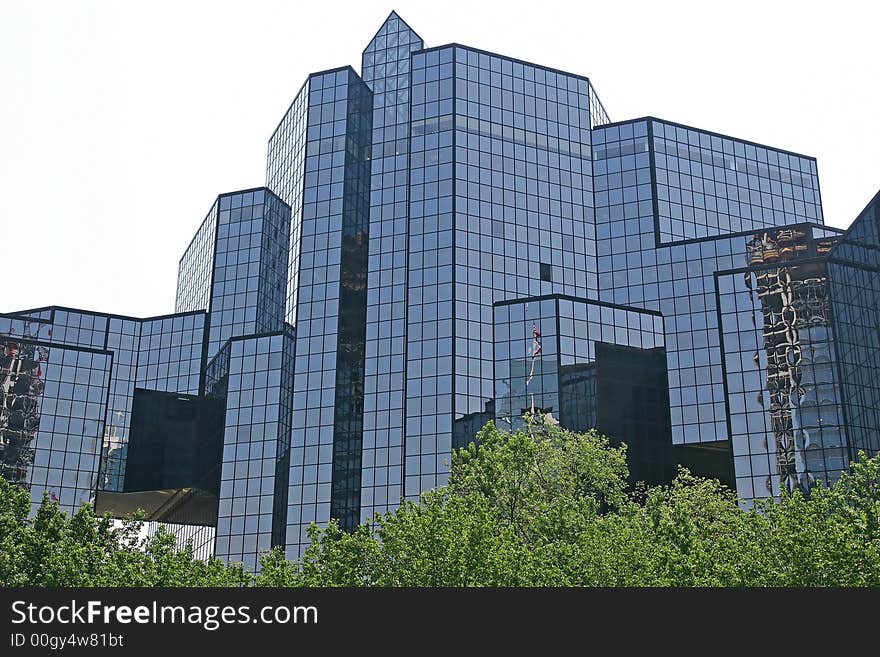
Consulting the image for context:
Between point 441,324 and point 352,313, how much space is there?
1129 cm

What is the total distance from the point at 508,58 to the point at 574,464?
253 ft

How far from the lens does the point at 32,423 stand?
122375 mm

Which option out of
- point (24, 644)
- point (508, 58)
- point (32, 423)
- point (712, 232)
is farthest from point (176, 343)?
point (24, 644)

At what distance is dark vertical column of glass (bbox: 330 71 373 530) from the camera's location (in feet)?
372

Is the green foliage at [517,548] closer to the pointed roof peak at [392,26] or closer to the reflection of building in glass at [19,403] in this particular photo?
the reflection of building in glass at [19,403]

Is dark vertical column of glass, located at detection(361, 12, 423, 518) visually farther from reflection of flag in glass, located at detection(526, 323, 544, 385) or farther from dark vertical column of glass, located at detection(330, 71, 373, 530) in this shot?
reflection of flag in glass, located at detection(526, 323, 544, 385)

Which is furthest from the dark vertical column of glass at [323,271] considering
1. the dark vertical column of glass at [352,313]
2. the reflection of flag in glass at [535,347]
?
the reflection of flag in glass at [535,347]

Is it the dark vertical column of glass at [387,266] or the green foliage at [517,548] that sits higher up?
the dark vertical column of glass at [387,266]

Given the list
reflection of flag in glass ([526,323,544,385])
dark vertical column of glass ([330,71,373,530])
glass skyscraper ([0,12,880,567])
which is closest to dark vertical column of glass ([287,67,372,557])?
dark vertical column of glass ([330,71,373,530])

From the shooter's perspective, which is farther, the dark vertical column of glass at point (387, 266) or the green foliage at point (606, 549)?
the dark vertical column of glass at point (387, 266)

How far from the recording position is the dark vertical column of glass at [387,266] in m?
112

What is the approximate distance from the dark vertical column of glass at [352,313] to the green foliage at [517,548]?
5299cm

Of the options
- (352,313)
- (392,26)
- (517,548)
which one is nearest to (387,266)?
(352,313)

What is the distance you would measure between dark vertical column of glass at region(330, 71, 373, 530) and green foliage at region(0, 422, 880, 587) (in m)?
53.0
